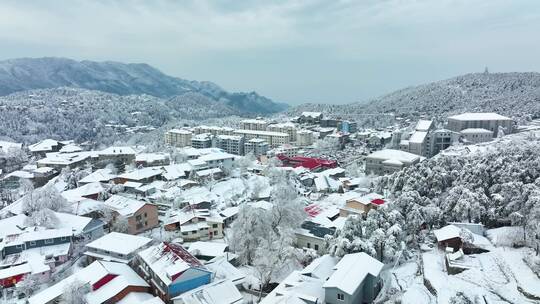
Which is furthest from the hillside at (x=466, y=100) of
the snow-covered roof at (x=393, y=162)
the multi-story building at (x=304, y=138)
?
the snow-covered roof at (x=393, y=162)

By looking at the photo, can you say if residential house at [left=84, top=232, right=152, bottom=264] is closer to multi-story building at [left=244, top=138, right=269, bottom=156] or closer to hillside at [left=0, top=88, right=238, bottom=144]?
multi-story building at [left=244, top=138, right=269, bottom=156]

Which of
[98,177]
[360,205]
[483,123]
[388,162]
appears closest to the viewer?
[360,205]

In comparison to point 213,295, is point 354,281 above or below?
above

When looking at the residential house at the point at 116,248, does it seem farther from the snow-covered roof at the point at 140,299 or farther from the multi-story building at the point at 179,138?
the multi-story building at the point at 179,138

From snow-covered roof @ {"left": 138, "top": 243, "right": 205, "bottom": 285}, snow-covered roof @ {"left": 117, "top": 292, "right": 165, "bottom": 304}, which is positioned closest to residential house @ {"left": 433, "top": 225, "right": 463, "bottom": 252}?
snow-covered roof @ {"left": 138, "top": 243, "right": 205, "bottom": 285}

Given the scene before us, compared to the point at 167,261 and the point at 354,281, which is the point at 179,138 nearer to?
the point at 167,261

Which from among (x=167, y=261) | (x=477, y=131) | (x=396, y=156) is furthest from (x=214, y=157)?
(x=477, y=131)
